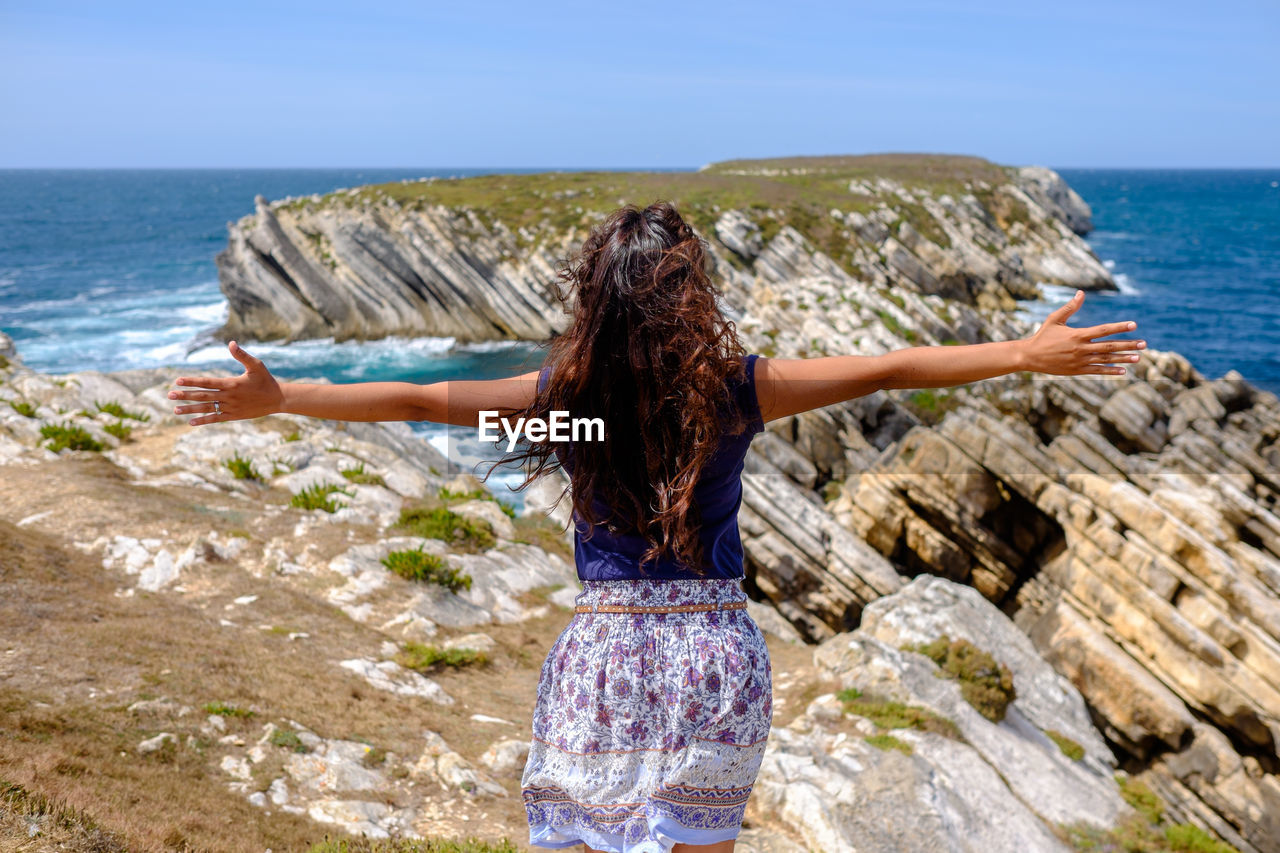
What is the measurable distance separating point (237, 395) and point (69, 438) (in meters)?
12.7

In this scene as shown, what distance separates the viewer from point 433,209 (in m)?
48.2

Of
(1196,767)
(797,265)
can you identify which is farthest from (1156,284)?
(1196,767)

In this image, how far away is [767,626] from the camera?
44.7ft

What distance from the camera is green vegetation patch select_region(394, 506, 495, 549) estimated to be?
11.8 metres

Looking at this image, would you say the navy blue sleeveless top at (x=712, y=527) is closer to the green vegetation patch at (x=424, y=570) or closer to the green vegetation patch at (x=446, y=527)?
the green vegetation patch at (x=424, y=570)

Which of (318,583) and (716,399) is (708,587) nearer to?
(716,399)

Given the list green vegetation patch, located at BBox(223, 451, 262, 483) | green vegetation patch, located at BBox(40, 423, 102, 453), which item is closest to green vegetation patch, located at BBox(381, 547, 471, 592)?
green vegetation patch, located at BBox(223, 451, 262, 483)

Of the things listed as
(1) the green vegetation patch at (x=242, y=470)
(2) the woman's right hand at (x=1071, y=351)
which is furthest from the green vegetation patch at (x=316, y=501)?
(2) the woman's right hand at (x=1071, y=351)

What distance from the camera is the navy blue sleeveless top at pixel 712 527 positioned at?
285cm

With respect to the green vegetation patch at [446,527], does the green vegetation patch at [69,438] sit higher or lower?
higher

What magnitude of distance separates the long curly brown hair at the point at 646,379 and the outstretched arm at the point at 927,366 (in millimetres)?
167

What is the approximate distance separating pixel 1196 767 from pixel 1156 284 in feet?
232

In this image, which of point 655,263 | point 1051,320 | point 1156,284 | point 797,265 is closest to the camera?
point 655,263

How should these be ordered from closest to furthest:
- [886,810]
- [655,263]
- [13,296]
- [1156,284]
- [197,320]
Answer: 1. [655,263]
2. [886,810]
3. [197,320]
4. [13,296]
5. [1156,284]
